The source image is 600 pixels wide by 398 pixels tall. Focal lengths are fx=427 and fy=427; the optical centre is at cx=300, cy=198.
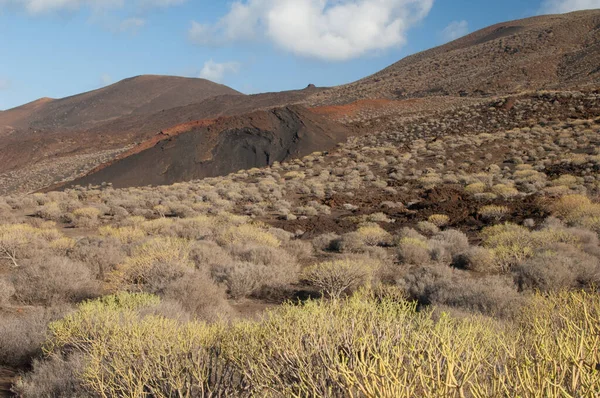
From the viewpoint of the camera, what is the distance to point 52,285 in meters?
6.79

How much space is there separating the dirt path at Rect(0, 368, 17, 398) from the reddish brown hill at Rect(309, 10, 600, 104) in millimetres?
48417

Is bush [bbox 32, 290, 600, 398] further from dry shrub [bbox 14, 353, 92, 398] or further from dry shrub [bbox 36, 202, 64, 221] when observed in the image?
dry shrub [bbox 36, 202, 64, 221]

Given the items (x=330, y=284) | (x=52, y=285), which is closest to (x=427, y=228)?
(x=330, y=284)

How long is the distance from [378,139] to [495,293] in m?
27.4

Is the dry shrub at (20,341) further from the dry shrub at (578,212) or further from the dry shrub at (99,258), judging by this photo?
the dry shrub at (578,212)

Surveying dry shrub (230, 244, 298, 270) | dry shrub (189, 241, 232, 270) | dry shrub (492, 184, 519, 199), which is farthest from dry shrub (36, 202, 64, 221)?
dry shrub (492, 184, 519, 199)

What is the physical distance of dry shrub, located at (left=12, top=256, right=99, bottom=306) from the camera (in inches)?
266

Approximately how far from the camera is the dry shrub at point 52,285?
6762mm

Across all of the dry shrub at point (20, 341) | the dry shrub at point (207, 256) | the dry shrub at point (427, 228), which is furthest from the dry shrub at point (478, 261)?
the dry shrub at point (20, 341)

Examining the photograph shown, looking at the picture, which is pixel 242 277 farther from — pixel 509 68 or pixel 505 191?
pixel 509 68

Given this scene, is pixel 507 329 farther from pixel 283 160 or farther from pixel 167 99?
pixel 167 99

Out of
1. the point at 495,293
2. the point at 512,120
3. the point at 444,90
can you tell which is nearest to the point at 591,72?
the point at 444,90

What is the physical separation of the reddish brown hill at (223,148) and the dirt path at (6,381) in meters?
24.1

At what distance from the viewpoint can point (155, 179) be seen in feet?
91.4
